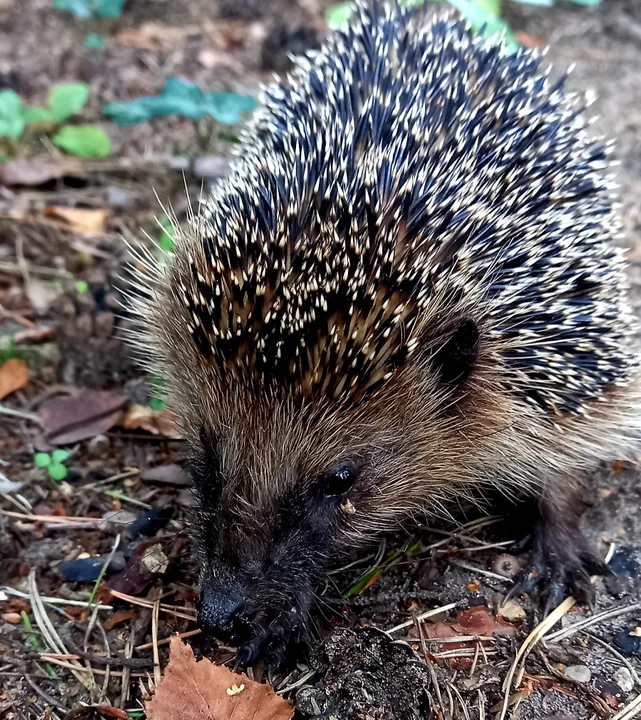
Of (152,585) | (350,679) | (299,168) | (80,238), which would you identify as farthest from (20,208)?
(350,679)

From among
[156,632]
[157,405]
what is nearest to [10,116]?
[157,405]

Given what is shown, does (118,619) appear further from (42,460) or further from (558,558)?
(558,558)

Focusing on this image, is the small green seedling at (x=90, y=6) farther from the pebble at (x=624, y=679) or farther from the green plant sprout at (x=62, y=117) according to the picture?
the pebble at (x=624, y=679)

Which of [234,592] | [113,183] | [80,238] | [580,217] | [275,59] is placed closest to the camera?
[234,592]

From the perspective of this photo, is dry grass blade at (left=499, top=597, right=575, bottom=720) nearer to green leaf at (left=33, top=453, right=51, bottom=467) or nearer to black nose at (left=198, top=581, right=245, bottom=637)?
black nose at (left=198, top=581, right=245, bottom=637)

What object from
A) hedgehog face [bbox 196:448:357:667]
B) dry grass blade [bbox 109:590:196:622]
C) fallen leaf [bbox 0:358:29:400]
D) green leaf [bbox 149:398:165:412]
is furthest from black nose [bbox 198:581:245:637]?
fallen leaf [bbox 0:358:29:400]

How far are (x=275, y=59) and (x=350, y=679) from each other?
4.77 m

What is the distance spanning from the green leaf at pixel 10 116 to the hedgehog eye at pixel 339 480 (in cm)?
266

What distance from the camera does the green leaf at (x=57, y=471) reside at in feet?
9.31

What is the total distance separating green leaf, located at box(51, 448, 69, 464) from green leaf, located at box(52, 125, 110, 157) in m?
2.00

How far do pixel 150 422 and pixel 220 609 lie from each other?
1.21 metres

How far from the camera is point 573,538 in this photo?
2615 millimetres

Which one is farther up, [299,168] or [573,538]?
[299,168]

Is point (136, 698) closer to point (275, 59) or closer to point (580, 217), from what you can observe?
point (580, 217)
